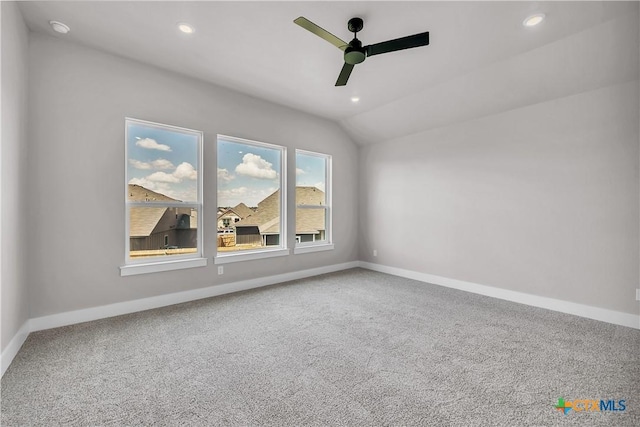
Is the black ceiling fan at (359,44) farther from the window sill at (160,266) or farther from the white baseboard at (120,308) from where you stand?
the white baseboard at (120,308)

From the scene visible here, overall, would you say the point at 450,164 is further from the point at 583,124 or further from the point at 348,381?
the point at 348,381

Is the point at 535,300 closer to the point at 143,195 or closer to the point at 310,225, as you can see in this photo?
the point at 310,225

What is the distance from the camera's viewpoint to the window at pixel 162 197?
341 centimetres

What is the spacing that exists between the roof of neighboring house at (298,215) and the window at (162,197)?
794 mm

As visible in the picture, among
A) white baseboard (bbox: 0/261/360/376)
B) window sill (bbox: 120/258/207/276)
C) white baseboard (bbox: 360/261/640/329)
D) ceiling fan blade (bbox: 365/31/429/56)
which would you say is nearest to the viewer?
ceiling fan blade (bbox: 365/31/429/56)

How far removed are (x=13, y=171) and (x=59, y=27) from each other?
1.47m

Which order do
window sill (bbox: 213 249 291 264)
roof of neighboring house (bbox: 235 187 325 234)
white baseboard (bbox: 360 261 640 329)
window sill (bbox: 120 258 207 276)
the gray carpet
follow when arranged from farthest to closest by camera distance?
roof of neighboring house (bbox: 235 187 325 234) < window sill (bbox: 213 249 291 264) < window sill (bbox: 120 258 207 276) < white baseboard (bbox: 360 261 640 329) < the gray carpet

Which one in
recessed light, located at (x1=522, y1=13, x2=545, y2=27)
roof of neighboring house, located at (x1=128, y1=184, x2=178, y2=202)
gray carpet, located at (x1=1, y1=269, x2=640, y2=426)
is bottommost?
gray carpet, located at (x1=1, y1=269, x2=640, y2=426)

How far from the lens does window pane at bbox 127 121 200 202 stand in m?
3.43

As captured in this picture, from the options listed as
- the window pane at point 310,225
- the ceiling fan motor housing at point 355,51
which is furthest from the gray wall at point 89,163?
the ceiling fan motor housing at point 355,51

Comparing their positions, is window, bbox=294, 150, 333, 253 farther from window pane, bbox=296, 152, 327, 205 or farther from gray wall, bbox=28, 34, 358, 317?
gray wall, bbox=28, 34, 358, 317

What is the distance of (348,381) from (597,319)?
3.15m

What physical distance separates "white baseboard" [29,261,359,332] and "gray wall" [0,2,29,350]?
0.23 m

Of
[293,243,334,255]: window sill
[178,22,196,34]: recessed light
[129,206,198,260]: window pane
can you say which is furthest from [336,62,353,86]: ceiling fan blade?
[293,243,334,255]: window sill
